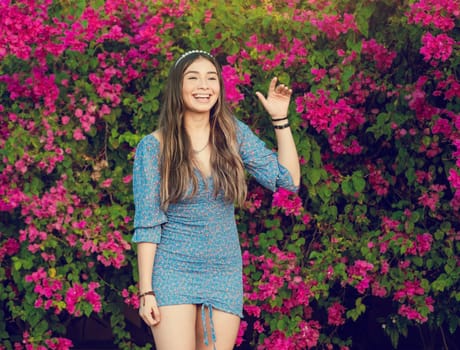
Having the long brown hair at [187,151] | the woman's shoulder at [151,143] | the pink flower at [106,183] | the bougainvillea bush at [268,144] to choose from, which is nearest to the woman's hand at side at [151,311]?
the long brown hair at [187,151]

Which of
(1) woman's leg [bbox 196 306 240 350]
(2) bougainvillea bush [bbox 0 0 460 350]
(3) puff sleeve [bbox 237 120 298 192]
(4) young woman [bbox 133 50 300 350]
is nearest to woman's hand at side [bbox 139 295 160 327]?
(4) young woman [bbox 133 50 300 350]

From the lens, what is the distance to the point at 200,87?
3.85 m

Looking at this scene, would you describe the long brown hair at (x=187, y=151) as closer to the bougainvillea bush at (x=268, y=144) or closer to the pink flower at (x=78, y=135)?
the bougainvillea bush at (x=268, y=144)

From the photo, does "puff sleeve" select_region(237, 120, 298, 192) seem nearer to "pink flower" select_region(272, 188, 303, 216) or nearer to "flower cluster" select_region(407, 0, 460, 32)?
"pink flower" select_region(272, 188, 303, 216)

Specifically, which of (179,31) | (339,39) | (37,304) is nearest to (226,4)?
(179,31)

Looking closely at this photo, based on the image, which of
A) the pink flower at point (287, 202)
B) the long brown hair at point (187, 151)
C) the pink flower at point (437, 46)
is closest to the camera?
the long brown hair at point (187, 151)

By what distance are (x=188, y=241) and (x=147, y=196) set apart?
0.22 m

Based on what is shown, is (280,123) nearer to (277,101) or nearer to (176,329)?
(277,101)

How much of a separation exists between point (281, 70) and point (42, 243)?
1.51 m

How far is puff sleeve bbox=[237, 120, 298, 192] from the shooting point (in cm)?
400

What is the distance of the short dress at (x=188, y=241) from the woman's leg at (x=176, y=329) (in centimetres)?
3

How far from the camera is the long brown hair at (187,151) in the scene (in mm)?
3766

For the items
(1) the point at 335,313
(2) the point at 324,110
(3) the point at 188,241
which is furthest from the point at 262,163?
(1) the point at 335,313

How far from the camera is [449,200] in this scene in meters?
5.40
